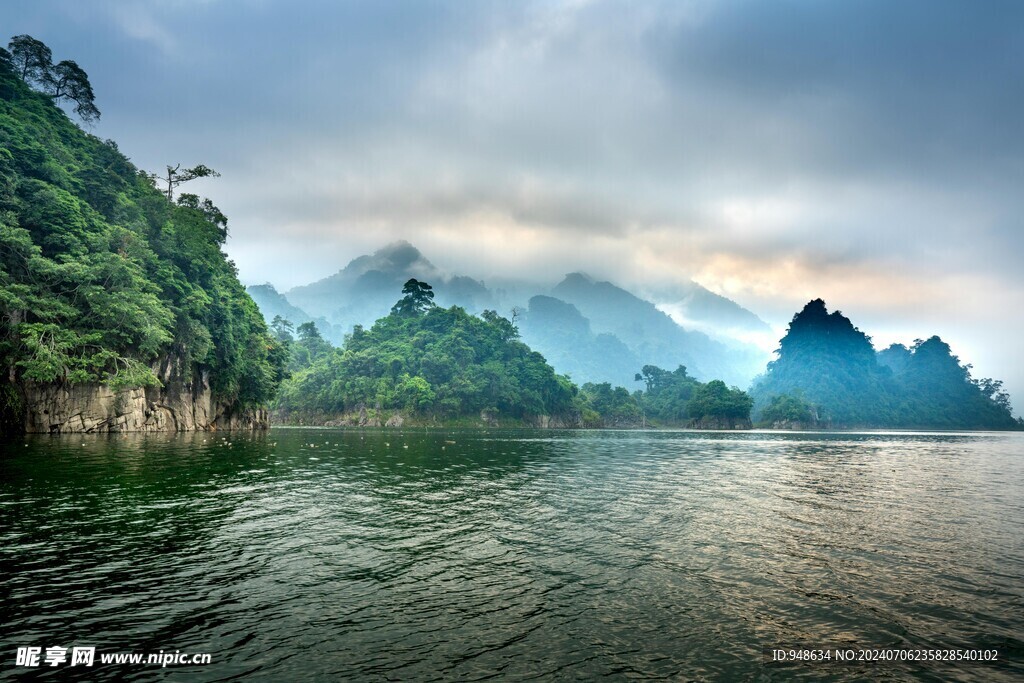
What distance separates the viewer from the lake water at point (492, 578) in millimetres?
8992

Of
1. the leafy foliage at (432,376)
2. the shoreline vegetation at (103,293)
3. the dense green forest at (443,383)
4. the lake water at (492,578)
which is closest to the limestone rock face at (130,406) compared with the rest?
the shoreline vegetation at (103,293)

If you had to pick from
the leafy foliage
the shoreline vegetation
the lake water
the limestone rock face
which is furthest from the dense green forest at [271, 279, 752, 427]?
the lake water

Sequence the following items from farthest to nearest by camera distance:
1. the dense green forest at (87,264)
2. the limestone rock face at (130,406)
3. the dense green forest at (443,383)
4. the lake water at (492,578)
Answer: the dense green forest at (443,383) < the limestone rock face at (130,406) < the dense green forest at (87,264) < the lake water at (492,578)

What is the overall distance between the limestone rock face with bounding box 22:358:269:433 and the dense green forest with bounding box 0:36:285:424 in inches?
62.3

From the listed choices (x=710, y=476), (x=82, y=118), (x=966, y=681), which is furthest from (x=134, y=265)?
(x=966, y=681)

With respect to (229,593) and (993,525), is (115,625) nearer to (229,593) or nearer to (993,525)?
(229,593)

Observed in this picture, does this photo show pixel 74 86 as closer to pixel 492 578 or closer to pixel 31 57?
pixel 31 57

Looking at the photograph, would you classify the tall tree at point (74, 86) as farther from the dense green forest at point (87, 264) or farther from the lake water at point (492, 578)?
the lake water at point (492, 578)

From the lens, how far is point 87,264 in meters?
56.4

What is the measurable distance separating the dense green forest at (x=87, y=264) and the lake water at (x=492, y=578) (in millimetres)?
33140

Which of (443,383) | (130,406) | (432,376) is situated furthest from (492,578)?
(432,376)

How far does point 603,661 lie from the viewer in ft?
29.1

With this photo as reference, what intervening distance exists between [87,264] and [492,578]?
64812 mm

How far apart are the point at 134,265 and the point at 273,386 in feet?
143
